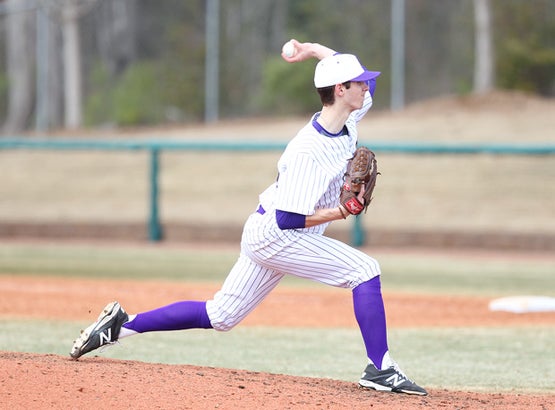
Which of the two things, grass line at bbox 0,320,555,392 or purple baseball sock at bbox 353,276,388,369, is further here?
grass line at bbox 0,320,555,392

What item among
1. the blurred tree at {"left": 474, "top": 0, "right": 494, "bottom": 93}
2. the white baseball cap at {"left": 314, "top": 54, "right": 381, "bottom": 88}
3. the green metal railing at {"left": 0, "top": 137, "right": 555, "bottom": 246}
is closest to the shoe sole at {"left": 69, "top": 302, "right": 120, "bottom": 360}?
the white baseball cap at {"left": 314, "top": 54, "right": 381, "bottom": 88}

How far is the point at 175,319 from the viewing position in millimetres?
5164

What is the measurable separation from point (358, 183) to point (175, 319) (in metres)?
1.22

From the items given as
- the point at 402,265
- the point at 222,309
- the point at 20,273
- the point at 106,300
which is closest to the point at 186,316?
the point at 222,309

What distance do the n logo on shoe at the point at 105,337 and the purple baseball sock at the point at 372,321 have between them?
4.15 ft

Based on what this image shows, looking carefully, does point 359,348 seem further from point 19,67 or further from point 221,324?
point 19,67

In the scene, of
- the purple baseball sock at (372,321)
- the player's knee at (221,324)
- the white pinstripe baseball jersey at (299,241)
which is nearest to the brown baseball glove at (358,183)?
the white pinstripe baseball jersey at (299,241)

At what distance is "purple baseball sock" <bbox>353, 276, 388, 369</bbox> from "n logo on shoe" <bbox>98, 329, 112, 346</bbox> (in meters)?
1.26

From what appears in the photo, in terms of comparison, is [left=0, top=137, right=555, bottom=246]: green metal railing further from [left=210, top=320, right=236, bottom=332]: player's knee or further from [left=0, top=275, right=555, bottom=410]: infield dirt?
[left=0, top=275, right=555, bottom=410]: infield dirt

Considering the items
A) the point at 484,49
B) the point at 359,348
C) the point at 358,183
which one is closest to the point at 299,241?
the point at 358,183

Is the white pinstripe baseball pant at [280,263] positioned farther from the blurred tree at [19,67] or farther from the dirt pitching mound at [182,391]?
the blurred tree at [19,67]

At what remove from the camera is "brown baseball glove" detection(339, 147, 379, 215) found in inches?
183

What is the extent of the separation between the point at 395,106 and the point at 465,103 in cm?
183

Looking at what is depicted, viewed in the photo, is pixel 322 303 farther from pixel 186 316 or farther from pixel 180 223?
pixel 180 223
